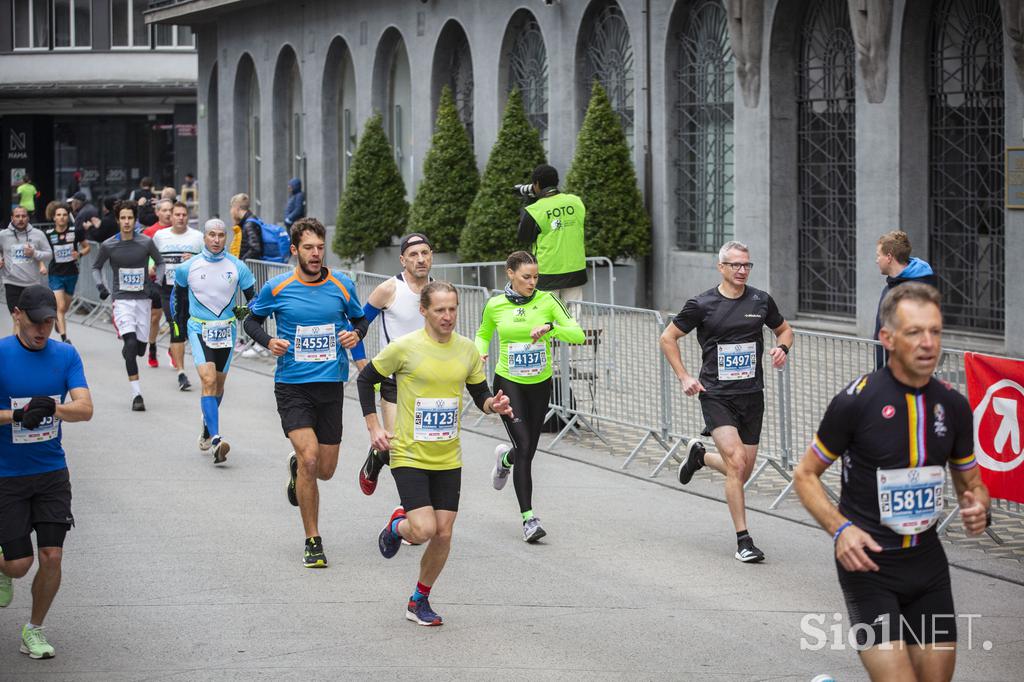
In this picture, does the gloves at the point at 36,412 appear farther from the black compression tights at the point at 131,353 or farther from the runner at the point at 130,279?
the runner at the point at 130,279

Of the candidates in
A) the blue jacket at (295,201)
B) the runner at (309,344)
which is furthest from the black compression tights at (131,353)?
the blue jacket at (295,201)

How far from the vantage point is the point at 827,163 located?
20562 millimetres

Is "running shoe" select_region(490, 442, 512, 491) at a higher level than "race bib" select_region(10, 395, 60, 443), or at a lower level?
lower

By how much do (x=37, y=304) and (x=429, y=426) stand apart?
2.03 metres

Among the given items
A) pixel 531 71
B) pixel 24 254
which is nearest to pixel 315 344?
pixel 24 254

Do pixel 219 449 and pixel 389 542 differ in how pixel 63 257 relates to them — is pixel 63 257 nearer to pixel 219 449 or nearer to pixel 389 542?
pixel 219 449

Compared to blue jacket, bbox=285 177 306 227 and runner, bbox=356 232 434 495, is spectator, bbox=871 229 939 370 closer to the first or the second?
runner, bbox=356 232 434 495

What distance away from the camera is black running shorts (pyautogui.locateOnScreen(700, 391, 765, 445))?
9695mm

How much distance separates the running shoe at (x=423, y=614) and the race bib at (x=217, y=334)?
19.1 ft

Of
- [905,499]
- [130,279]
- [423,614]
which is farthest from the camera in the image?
[130,279]

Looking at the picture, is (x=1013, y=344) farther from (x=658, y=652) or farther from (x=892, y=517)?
(x=892, y=517)

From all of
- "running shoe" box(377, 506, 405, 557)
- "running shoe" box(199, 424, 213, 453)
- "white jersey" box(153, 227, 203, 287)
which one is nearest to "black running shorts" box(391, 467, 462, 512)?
"running shoe" box(377, 506, 405, 557)

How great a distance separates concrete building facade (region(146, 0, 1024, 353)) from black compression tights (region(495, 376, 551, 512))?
832 cm

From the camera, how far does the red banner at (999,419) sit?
9.36 metres
